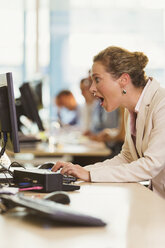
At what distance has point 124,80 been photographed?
249 centimetres

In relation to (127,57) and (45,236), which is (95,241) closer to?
(45,236)

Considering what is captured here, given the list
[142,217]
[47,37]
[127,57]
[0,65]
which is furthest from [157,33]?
[142,217]

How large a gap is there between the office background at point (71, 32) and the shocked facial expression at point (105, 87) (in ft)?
18.9

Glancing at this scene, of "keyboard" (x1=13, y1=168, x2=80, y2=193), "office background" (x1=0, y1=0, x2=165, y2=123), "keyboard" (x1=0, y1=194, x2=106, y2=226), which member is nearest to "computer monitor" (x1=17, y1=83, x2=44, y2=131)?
"keyboard" (x1=13, y1=168, x2=80, y2=193)

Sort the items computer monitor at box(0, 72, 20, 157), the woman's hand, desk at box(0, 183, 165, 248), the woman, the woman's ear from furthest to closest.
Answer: the woman's ear < the woman < the woman's hand < computer monitor at box(0, 72, 20, 157) < desk at box(0, 183, 165, 248)

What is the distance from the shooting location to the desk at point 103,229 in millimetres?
1089

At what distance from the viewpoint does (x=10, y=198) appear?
1357 mm

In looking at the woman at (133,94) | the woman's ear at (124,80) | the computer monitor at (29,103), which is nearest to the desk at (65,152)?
the computer monitor at (29,103)

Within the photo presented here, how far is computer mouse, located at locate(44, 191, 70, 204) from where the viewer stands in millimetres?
1404

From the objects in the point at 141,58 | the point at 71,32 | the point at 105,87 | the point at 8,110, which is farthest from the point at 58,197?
the point at 71,32

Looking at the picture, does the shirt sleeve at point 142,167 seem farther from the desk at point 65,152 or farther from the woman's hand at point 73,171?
the desk at point 65,152

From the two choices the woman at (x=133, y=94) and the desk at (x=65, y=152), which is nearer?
the woman at (x=133, y=94)

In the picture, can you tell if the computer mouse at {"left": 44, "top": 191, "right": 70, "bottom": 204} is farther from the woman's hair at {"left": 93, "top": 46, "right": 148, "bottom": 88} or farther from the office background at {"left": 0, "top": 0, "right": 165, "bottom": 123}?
the office background at {"left": 0, "top": 0, "right": 165, "bottom": 123}

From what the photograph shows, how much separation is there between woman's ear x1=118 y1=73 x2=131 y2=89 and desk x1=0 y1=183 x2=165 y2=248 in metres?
0.95
